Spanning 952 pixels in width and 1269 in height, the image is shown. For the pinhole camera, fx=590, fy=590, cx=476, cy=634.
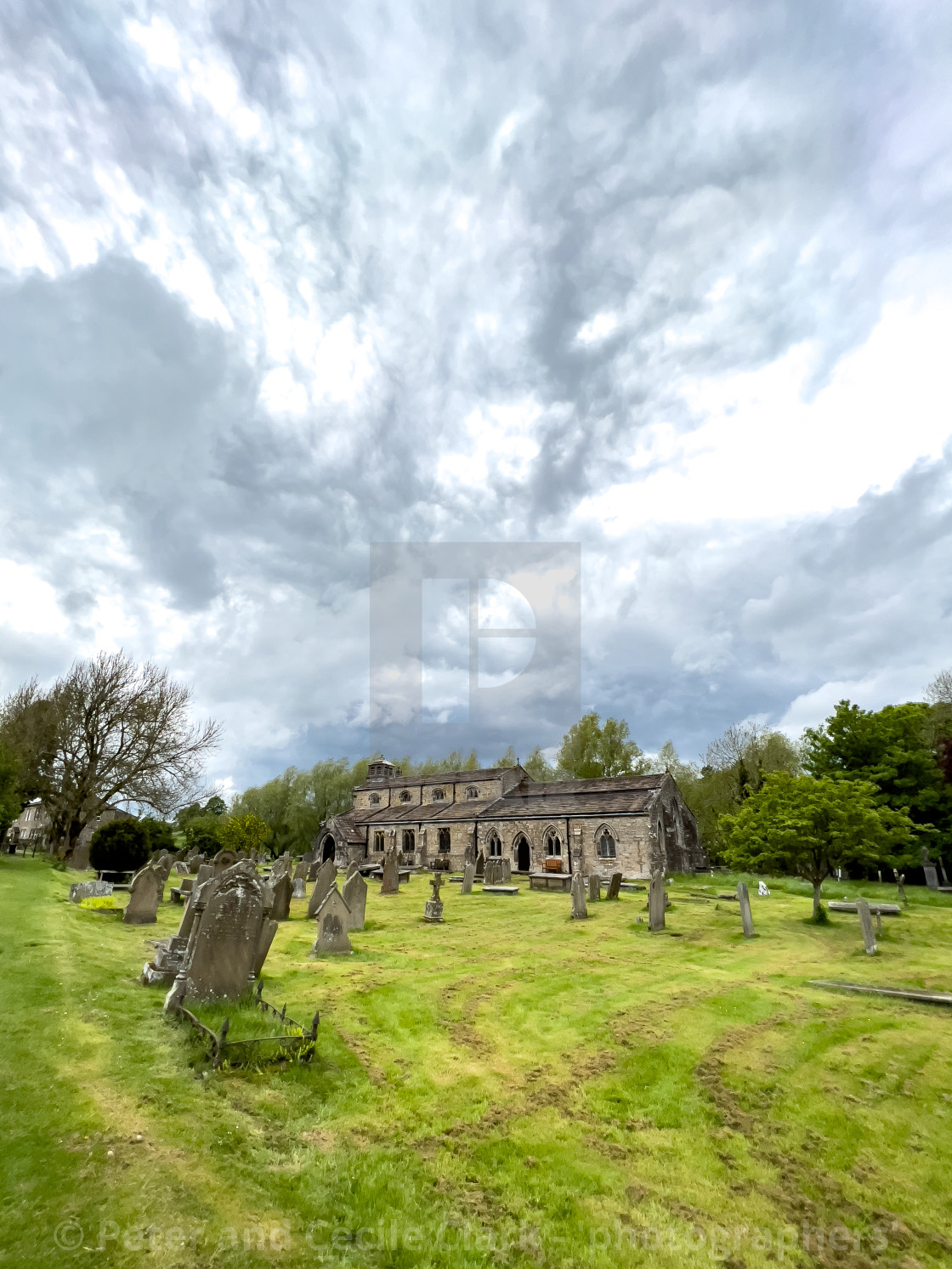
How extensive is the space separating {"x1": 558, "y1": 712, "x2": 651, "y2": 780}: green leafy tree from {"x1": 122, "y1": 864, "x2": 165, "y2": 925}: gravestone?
39.2 meters

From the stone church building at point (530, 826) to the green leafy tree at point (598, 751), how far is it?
5878 millimetres

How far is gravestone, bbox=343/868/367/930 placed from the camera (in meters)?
16.2

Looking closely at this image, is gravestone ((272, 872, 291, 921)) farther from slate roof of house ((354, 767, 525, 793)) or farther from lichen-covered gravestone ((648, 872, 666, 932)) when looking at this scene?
slate roof of house ((354, 767, 525, 793))

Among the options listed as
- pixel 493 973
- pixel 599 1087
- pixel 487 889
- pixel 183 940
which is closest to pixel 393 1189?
pixel 599 1087

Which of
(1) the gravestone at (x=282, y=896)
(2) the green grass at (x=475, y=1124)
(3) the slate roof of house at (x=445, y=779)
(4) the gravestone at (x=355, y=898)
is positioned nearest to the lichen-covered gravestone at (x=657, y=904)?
(2) the green grass at (x=475, y=1124)

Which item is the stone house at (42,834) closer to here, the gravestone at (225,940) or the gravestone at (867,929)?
the gravestone at (225,940)

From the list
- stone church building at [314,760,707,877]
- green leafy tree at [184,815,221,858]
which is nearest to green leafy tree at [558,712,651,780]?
stone church building at [314,760,707,877]

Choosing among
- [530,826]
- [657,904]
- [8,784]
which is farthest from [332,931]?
[530,826]

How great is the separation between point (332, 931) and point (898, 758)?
105ft

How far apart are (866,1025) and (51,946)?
13770 millimetres

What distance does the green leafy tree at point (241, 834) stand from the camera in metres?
44.6

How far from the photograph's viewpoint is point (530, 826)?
3853cm

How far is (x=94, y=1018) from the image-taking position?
293 inches

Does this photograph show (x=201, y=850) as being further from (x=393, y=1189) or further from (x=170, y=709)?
(x=393, y=1189)
